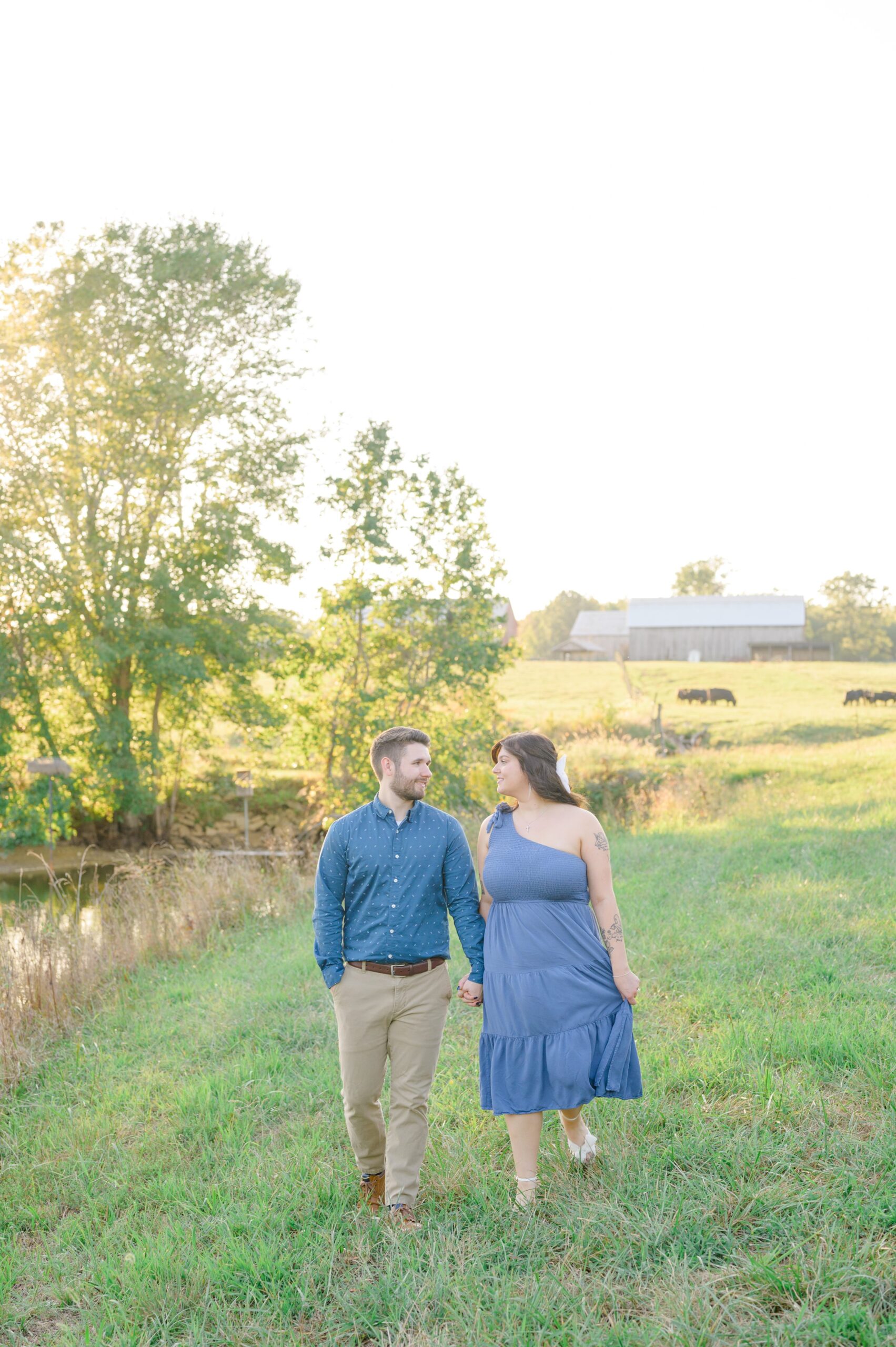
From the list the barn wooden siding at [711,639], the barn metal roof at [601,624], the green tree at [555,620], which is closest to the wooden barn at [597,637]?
the barn metal roof at [601,624]

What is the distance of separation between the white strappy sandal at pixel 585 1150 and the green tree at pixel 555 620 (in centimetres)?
9181

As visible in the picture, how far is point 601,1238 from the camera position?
3750 millimetres

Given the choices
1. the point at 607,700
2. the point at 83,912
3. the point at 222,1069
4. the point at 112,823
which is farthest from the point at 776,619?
the point at 222,1069

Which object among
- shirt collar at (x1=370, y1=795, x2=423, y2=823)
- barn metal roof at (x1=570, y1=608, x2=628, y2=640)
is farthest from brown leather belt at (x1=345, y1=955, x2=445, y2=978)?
barn metal roof at (x1=570, y1=608, x2=628, y2=640)

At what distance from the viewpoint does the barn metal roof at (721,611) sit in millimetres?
63219

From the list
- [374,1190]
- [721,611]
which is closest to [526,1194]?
[374,1190]

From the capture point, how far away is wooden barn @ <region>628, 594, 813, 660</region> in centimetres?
6225

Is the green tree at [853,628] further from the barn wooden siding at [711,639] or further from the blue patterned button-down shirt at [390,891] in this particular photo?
the blue patterned button-down shirt at [390,891]

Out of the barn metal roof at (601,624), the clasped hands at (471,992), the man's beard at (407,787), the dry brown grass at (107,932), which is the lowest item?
the dry brown grass at (107,932)

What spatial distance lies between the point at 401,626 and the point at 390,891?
16215mm

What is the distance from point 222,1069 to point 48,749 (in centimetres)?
1719

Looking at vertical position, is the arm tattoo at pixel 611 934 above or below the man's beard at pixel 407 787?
below

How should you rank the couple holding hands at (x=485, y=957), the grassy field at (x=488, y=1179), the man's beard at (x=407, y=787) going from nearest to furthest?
1. the grassy field at (x=488, y=1179)
2. the couple holding hands at (x=485, y=957)
3. the man's beard at (x=407, y=787)

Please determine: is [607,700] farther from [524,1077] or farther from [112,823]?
[524,1077]
